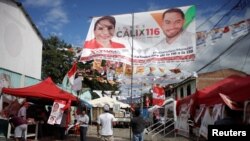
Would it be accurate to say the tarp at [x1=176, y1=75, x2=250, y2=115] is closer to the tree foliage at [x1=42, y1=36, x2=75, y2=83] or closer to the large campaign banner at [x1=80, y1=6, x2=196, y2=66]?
the large campaign banner at [x1=80, y1=6, x2=196, y2=66]

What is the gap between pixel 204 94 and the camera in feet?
46.8

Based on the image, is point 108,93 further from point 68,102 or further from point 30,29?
point 68,102

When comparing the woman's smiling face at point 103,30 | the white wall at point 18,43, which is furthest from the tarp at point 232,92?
the white wall at point 18,43

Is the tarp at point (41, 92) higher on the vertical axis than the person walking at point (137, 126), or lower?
higher

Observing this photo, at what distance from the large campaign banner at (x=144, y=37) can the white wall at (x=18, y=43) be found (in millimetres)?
8695

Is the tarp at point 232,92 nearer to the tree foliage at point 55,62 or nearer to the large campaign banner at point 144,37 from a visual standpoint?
the large campaign banner at point 144,37

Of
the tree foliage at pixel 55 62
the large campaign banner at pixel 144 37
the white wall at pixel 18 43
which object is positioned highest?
the tree foliage at pixel 55 62

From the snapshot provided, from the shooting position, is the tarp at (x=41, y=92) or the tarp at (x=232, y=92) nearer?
the tarp at (x=232, y=92)

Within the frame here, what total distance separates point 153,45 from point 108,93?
42754mm

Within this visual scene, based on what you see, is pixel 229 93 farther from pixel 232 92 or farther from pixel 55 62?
pixel 55 62

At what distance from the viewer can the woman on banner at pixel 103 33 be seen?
48.4 ft

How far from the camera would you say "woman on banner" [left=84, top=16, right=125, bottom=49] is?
1475 centimetres

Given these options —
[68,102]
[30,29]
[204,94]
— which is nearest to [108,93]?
[30,29]

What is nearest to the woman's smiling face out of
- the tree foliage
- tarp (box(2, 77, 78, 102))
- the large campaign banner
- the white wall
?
the large campaign banner
